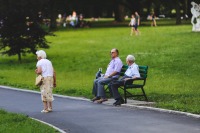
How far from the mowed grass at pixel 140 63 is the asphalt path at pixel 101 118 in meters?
1.12

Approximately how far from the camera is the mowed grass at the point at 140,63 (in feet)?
60.1

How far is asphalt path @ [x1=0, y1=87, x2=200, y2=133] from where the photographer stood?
12.0m

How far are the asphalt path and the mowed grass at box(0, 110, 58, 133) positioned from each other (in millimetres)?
563

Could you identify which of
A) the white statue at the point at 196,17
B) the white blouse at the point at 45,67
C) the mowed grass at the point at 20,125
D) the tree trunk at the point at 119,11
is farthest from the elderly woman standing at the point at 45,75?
the tree trunk at the point at 119,11

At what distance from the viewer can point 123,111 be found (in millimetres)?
14805

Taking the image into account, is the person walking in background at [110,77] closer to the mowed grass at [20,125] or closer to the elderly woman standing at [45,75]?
the elderly woman standing at [45,75]

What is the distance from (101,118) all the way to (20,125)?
7.59 feet

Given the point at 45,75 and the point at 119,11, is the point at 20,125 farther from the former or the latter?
the point at 119,11

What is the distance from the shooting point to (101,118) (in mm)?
13656

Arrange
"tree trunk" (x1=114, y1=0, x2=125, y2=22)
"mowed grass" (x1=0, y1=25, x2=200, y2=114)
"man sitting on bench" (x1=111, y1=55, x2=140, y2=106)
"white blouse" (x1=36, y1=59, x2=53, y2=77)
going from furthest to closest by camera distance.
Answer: "tree trunk" (x1=114, y1=0, x2=125, y2=22)
"mowed grass" (x1=0, y1=25, x2=200, y2=114)
"man sitting on bench" (x1=111, y1=55, x2=140, y2=106)
"white blouse" (x1=36, y1=59, x2=53, y2=77)

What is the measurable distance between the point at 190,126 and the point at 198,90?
22.0ft

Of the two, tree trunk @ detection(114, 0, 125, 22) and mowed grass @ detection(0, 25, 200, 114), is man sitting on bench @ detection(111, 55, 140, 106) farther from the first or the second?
tree trunk @ detection(114, 0, 125, 22)

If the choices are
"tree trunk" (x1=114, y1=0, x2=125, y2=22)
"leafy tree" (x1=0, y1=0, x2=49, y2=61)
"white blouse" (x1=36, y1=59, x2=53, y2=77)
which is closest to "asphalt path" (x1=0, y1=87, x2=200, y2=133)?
"white blouse" (x1=36, y1=59, x2=53, y2=77)

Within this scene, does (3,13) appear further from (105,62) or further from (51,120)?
(51,120)
